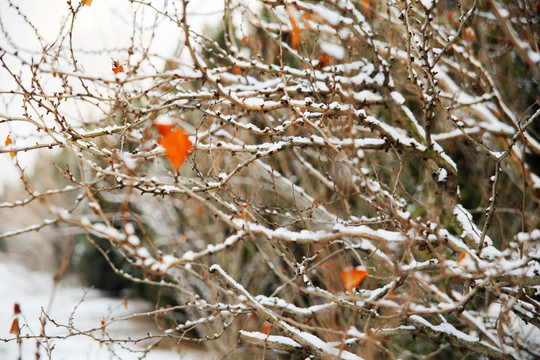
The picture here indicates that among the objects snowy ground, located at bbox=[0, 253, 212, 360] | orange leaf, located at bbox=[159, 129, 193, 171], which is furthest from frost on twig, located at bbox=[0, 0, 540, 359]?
snowy ground, located at bbox=[0, 253, 212, 360]

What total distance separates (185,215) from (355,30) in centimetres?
548

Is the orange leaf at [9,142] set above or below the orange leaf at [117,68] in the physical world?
below

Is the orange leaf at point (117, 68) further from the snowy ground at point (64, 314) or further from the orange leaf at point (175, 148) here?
the snowy ground at point (64, 314)

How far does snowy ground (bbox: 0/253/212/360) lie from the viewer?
33.5 feet

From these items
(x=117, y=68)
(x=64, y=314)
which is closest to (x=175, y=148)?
(x=117, y=68)

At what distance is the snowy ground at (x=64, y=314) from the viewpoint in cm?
1022

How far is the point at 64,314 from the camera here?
48.3 feet

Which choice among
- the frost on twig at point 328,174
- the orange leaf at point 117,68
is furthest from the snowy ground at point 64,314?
the orange leaf at point 117,68

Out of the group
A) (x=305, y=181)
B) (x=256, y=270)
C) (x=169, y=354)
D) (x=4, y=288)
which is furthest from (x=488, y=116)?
(x=4, y=288)

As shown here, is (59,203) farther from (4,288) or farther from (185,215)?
(185,215)

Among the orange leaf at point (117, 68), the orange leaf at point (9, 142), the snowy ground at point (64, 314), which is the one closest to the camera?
the orange leaf at point (9, 142)

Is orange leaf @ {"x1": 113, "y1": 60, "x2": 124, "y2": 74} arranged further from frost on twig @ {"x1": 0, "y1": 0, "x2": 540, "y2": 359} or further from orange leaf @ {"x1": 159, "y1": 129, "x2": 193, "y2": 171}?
orange leaf @ {"x1": 159, "y1": 129, "x2": 193, "y2": 171}

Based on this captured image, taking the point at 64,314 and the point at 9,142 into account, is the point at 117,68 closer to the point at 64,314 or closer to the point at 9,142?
the point at 9,142

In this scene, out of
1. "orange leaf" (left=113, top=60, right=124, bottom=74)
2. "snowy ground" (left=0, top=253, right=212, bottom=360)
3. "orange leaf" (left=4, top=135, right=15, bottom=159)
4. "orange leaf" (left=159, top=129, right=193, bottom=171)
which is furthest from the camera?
"snowy ground" (left=0, top=253, right=212, bottom=360)
